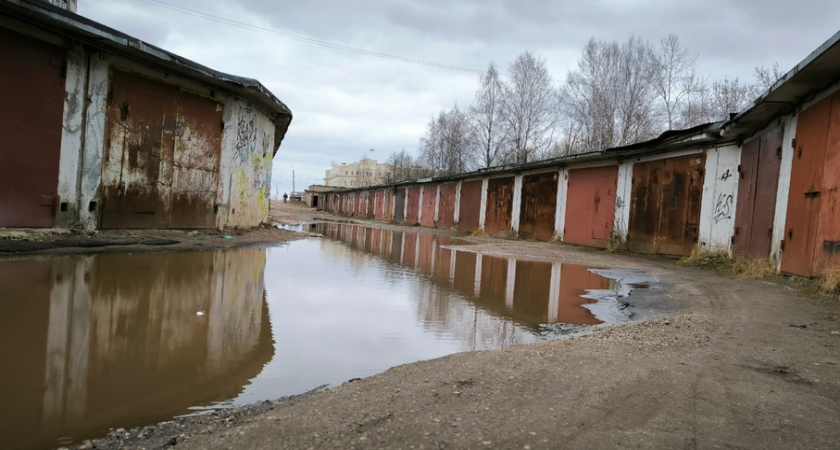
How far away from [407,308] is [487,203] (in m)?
19.1

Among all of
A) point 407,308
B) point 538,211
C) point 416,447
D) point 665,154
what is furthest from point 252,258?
point 538,211

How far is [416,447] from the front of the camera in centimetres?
188

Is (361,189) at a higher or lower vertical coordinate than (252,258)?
higher

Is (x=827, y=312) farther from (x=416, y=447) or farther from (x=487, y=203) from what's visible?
(x=487, y=203)

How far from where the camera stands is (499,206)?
22.5m

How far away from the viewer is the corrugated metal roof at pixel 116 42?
7.25 metres

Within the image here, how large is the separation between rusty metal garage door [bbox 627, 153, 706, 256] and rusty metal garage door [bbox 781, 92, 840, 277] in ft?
13.7

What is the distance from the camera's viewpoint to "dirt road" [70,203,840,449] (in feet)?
A: 6.48

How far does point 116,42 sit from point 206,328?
7.05 m

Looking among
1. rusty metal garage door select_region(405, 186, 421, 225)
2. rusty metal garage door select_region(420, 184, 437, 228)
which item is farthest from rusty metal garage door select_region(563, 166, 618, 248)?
rusty metal garage door select_region(405, 186, 421, 225)

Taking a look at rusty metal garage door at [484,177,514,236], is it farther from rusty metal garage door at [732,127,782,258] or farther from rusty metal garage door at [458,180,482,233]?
rusty metal garage door at [732,127,782,258]

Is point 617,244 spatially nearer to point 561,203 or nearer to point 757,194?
point 561,203

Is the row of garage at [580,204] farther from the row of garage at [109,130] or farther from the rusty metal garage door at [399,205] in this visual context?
the row of garage at [109,130]

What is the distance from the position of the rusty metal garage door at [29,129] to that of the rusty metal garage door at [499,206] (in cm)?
1677
